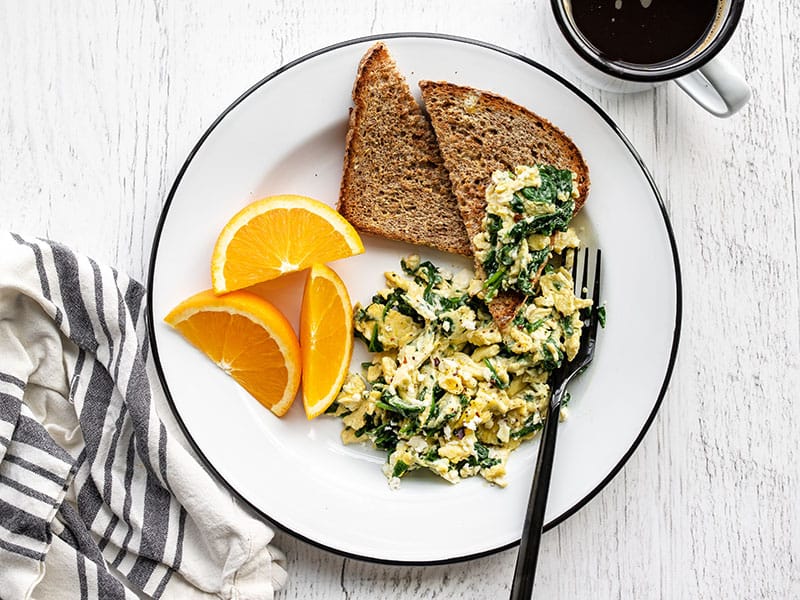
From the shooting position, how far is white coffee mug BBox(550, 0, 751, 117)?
72.3 inches

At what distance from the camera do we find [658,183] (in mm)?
2109

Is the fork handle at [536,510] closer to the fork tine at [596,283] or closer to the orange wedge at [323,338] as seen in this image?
the fork tine at [596,283]

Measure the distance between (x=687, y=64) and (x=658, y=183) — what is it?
36 cm

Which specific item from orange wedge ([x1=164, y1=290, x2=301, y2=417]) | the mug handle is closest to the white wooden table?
the mug handle

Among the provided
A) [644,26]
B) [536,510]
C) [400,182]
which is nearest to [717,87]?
[644,26]

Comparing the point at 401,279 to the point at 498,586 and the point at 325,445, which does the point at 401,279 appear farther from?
the point at 498,586

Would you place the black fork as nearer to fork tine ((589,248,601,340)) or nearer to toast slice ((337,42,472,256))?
fork tine ((589,248,601,340))

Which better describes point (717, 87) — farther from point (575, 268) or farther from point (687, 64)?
point (575, 268)

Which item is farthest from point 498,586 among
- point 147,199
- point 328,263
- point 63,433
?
point 147,199

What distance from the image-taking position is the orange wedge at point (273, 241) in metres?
1.89

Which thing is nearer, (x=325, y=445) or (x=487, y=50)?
(x=487, y=50)

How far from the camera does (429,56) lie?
1.95 meters

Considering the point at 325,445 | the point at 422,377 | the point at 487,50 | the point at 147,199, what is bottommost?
the point at 325,445

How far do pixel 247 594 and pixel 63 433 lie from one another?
2.05 ft
